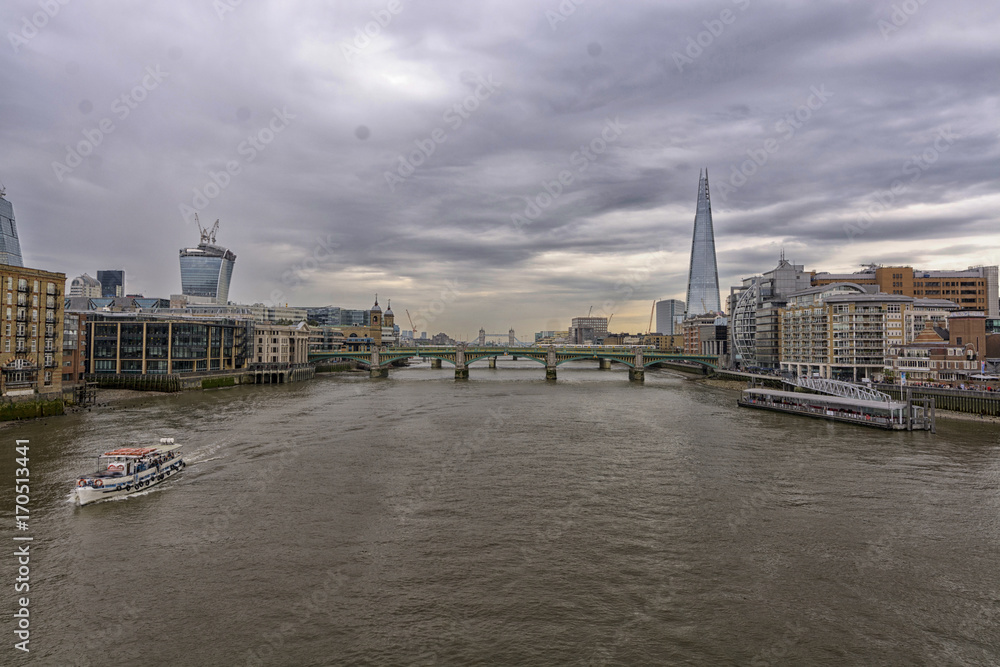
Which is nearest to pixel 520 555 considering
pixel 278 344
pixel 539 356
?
pixel 539 356

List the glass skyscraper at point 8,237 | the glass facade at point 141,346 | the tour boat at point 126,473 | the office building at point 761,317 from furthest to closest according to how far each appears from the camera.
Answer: the glass skyscraper at point 8,237
the office building at point 761,317
the glass facade at point 141,346
the tour boat at point 126,473

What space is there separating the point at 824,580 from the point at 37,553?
2797 cm

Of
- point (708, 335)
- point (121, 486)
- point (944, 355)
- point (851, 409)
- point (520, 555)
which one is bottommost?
point (520, 555)

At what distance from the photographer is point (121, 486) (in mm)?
28250

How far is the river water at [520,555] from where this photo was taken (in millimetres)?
15391

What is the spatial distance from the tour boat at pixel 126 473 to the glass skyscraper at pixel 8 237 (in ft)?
469

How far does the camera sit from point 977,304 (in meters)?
120

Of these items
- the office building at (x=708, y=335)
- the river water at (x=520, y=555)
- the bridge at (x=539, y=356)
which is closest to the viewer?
the river water at (x=520, y=555)

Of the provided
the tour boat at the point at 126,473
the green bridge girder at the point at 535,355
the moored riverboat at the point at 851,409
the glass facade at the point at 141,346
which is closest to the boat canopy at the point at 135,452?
the tour boat at the point at 126,473

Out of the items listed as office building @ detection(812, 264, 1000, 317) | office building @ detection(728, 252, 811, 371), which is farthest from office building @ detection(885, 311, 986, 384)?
office building @ detection(812, 264, 1000, 317)

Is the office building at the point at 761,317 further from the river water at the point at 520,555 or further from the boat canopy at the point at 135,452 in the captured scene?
the boat canopy at the point at 135,452

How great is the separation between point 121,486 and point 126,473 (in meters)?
0.81

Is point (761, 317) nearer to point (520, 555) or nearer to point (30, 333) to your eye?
point (520, 555)

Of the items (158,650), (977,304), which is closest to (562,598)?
(158,650)
